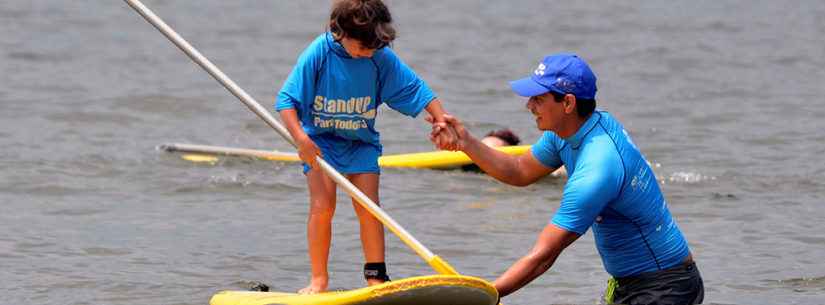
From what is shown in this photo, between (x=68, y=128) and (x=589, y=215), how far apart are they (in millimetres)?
9079

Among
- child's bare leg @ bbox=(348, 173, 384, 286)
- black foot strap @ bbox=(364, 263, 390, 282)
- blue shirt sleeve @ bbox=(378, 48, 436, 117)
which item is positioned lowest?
black foot strap @ bbox=(364, 263, 390, 282)

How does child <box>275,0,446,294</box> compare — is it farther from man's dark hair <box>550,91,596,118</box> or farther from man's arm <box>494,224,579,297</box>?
man's arm <box>494,224,579,297</box>

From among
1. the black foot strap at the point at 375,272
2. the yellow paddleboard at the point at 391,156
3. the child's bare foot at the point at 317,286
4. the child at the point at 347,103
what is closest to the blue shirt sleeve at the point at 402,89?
the child at the point at 347,103

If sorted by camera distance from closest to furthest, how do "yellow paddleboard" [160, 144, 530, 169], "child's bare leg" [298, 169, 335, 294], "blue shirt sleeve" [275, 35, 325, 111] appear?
1. "blue shirt sleeve" [275, 35, 325, 111]
2. "child's bare leg" [298, 169, 335, 294]
3. "yellow paddleboard" [160, 144, 530, 169]

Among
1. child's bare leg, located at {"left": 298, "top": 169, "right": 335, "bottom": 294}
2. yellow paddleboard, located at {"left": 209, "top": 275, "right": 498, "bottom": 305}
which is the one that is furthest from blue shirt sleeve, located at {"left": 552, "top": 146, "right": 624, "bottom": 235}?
child's bare leg, located at {"left": 298, "top": 169, "right": 335, "bottom": 294}

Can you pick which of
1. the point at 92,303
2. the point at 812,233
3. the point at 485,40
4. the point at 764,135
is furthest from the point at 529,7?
the point at 92,303

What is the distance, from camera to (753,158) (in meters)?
13.0

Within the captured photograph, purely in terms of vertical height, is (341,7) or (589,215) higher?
(341,7)

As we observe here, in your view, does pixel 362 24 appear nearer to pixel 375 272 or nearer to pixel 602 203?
pixel 375 272

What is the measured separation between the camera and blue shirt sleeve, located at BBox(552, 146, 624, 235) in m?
5.61

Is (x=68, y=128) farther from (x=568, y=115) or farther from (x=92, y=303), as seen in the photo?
(x=568, y=115)

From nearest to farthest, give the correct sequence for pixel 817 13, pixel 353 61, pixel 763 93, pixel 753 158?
pixel 353 61 < pixel 753 158 < pixel 763 93 < pixel 817 13

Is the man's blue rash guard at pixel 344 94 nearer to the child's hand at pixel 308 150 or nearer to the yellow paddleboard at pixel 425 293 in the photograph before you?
the child's hand at pixel 308 150

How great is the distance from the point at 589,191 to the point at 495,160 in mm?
798
